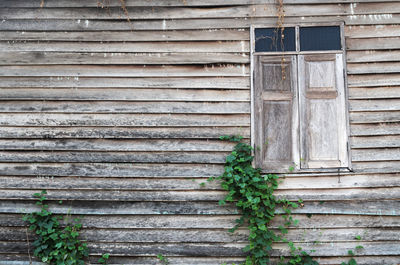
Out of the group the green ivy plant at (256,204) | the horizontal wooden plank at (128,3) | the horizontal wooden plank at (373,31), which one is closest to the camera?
the green ivy plant at (256,204)

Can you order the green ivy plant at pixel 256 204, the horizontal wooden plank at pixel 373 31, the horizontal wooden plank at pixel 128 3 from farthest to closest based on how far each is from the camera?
the horizontal wooden plank at pixel 128 3 → the horizontal wooden plank at pixel 373 31 → the green ivy plant at pixel 256 204

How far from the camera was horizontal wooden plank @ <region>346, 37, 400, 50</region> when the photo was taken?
381 centimetres

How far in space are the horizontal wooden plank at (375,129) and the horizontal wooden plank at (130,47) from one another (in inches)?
59.9

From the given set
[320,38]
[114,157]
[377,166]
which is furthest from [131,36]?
[377,166]

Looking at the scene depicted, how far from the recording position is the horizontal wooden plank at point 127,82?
3.88 meters

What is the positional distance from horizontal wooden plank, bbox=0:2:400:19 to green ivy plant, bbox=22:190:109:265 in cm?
210

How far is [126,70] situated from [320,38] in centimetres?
228

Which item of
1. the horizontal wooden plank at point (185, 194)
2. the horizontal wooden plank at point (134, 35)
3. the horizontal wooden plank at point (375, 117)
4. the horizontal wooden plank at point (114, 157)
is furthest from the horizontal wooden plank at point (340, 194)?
the horizontal wooden plank at point (134, 35)

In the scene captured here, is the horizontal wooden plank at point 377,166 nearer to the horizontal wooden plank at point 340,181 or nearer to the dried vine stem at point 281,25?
the horizontal wooden plank at point 340,181

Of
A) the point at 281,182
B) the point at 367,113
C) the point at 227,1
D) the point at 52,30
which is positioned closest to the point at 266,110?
the point at 281,182

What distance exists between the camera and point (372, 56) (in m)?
3.82

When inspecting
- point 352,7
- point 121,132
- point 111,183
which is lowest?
point 111,183

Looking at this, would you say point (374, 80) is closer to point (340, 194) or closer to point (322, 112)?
point (322, 112)

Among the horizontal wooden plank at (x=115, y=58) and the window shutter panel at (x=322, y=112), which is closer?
the window shutter panel at (x=322, y=112)
